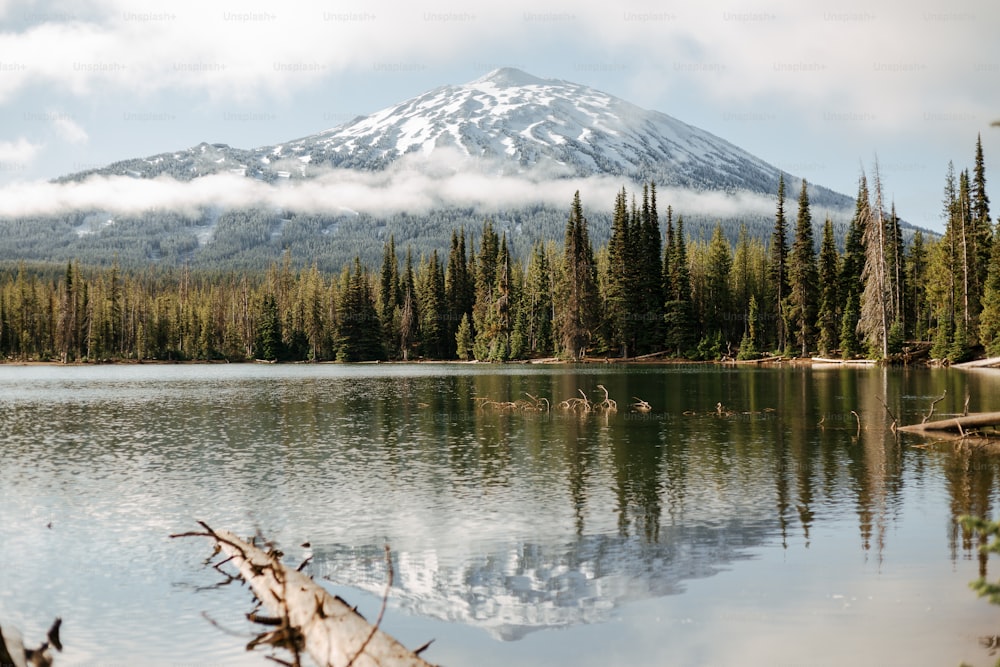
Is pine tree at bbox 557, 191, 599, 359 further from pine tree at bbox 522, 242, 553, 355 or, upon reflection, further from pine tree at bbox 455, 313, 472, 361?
pine tree at bbox 455, 313, 472, 361

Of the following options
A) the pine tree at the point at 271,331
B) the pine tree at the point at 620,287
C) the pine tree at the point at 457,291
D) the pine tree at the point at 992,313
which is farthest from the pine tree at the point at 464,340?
the pine tree at the point at 992,313

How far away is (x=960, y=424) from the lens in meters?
24.7

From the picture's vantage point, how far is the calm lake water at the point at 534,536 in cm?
945

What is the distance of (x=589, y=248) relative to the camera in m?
102

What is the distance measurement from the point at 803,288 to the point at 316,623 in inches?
3339

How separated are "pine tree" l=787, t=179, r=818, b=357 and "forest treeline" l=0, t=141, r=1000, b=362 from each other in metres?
0.17

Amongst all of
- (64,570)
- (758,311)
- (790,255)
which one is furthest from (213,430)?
(758,311)

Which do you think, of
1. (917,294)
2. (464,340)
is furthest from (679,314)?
(464,340)

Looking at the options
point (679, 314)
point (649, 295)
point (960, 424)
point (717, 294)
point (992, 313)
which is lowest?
point (960, 424)

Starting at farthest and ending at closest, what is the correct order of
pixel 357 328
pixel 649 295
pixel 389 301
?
pixel 389 301, pixel 357 328, pixel 649 295

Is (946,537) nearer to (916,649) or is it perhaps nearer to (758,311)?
(916,649)

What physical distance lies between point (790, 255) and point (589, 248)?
23.4 meters

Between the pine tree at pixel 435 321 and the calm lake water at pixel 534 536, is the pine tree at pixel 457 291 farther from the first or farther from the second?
the calm lake water at pixel 534 536

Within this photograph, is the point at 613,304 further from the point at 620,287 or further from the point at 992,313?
the point at 992,313
